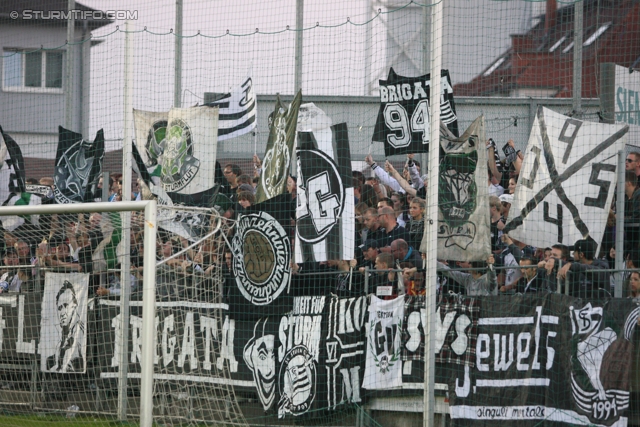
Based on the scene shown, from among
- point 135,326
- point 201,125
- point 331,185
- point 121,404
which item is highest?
point 201,125

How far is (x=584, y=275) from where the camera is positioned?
8.63m

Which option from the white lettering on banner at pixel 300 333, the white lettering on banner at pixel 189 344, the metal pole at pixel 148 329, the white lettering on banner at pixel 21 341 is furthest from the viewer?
the white lettering on banner at pixel 21 341

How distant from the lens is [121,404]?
34.5ft

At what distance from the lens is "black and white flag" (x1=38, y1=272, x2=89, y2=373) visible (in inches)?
432

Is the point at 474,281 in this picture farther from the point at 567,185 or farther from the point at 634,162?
the point at 634,162

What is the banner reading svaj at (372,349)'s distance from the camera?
27.4 ft

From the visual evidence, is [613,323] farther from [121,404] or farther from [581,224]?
[121,404]

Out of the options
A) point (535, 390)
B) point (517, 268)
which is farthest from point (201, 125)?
point (535, 390)

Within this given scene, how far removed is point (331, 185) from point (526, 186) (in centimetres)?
191

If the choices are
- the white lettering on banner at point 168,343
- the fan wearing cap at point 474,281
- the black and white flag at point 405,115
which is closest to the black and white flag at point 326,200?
the black and white flag at point 405,115

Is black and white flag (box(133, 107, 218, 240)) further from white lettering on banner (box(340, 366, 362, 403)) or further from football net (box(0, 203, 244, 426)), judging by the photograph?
white lettering on banner (box(340, 366, 362, 403))

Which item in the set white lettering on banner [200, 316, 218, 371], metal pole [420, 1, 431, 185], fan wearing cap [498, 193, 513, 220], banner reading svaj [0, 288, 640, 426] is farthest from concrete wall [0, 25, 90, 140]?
fan wearing cap [498, 193, 513, 220]

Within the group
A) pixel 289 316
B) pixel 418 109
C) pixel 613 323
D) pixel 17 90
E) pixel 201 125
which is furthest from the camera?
pixel 17 90

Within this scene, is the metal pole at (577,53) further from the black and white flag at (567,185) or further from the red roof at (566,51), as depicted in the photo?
the black and white flag at (567,185)
